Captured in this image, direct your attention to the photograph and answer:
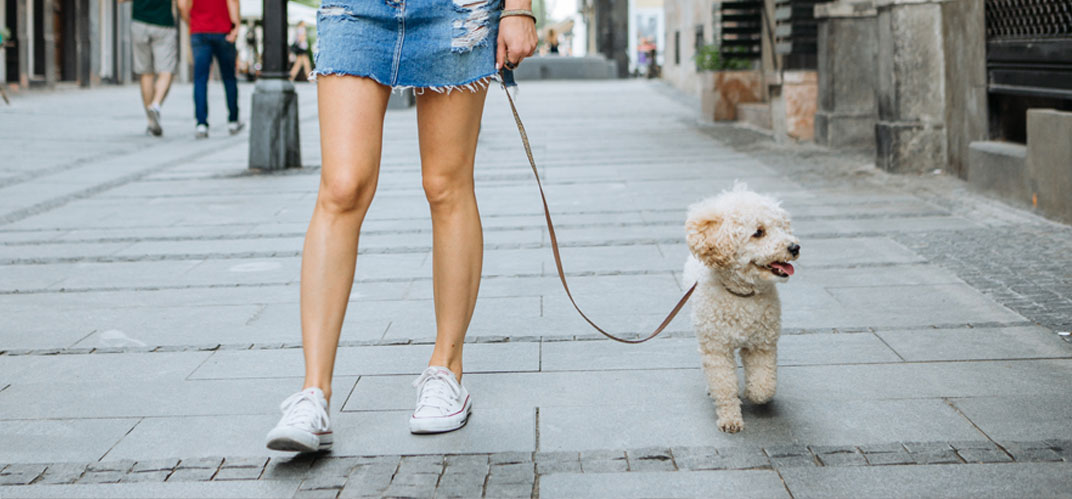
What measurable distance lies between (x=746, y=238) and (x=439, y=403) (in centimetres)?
95

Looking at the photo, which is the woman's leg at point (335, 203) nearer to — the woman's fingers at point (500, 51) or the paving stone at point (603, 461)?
the woman's fingers at point (500, 51)

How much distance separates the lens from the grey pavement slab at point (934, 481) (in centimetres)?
280

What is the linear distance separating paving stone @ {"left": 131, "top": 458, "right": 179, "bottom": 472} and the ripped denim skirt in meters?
1.08

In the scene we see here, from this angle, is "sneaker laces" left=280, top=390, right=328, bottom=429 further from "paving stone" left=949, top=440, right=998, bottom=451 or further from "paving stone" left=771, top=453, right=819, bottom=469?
"paving stone" left=949, top=440, right=998, bottom=451

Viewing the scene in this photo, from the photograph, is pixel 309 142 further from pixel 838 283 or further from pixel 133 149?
pixel 838 283

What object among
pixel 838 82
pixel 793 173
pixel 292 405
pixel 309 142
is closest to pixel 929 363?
pixel 292 405

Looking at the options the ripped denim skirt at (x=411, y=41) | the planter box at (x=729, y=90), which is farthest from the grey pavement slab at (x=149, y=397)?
the planter box at (x=729, y=90)

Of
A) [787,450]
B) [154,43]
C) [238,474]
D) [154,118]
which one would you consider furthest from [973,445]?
[154,118]

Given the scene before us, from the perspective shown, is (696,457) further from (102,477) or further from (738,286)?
(102,477)

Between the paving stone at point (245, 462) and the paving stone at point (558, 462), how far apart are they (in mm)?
705

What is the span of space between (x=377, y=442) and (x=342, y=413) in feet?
1.02

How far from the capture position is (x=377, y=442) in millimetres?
3273

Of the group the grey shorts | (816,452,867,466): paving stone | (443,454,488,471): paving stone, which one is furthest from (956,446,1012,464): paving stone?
the grey shorts

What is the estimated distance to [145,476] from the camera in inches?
119
